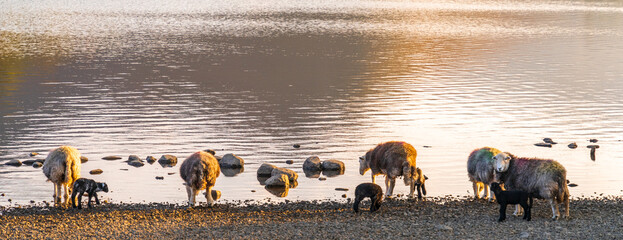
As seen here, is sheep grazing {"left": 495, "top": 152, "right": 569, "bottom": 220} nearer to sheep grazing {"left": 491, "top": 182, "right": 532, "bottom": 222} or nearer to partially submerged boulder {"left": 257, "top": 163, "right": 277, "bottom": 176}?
sheep grazing {"left": 491, "top": 182, "right": 532, "bottom": 222}

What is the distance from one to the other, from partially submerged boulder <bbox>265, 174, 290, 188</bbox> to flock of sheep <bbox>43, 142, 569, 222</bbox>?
13.0 feet

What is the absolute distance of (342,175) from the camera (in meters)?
31.8

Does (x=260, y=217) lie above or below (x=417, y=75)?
below

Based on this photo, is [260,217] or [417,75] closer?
[260,217]

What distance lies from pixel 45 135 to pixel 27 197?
13693mm

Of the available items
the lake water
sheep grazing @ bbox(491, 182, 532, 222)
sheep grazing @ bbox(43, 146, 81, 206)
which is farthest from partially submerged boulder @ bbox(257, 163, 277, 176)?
sheep grazing @ bbox(491, 182, 532, 222)

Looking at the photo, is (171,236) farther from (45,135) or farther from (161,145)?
(45,135)

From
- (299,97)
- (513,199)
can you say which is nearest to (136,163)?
(513,199)

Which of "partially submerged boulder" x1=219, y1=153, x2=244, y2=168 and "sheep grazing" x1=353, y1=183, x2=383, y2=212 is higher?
"partially submerged boulder" x1=219, y1=153, x2=244, y2=168

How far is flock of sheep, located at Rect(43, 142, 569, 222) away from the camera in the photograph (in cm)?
2136

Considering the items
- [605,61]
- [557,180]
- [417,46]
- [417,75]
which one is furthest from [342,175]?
Result: [417,46]

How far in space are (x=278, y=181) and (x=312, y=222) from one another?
7493 millimetres

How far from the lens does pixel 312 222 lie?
21.7 meters

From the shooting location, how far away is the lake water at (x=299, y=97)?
110ft
